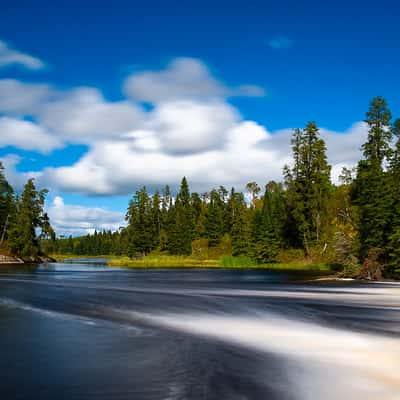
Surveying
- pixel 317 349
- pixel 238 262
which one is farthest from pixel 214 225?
pixel 317 349

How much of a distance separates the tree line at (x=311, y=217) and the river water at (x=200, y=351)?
21.9m

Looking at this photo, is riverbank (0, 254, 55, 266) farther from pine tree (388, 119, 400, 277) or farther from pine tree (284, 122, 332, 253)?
pine tree (388, 119, 400, 277)

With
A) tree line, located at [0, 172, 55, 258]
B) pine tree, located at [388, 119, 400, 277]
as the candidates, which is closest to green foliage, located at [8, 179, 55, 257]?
tree line, located at [0, 172, 55, 258]

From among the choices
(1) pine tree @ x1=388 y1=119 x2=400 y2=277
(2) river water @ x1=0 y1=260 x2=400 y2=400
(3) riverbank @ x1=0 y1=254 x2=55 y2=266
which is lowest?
(3) riverbank @ x1=0 y1=254 x2=55 y2=266

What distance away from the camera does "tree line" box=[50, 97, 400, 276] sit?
42.0 m

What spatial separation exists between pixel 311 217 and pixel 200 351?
200 feet

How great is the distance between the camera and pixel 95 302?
77.0 feet

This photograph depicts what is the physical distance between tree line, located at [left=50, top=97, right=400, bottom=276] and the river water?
21879 millimetres

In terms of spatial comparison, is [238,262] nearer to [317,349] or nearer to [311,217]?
[311,217]

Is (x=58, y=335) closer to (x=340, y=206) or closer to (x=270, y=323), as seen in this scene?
(x=270, y=323)

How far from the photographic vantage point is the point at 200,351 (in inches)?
466

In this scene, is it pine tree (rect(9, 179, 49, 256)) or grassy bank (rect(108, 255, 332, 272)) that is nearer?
grassy bank (rect(108, 255, 332, 272))

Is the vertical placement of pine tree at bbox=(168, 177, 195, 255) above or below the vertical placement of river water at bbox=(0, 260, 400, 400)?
above

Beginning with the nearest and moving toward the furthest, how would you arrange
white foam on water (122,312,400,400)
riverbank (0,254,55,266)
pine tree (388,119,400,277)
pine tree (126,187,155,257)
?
white foam on water (122,312,400,400) < pine tree (388,119,400,277) < riverbank (0,254,55,266) < pine tree (126,187,155,257)
